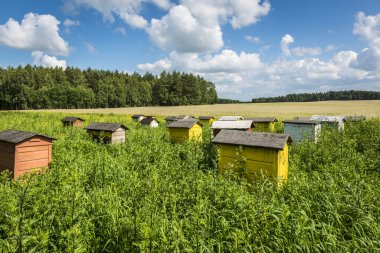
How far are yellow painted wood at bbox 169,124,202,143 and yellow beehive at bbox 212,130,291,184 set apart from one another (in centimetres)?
644

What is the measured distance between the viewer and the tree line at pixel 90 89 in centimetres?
8656

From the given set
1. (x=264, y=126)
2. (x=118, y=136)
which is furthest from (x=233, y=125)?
(x=264, y=126)

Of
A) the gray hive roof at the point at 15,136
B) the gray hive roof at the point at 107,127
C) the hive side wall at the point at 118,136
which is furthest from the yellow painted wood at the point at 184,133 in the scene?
the gray hive roof at the point at 15,136

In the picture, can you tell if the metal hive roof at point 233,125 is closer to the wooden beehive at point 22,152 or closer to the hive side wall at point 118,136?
the hive side wall at point 118,136

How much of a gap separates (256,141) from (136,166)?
4.90m

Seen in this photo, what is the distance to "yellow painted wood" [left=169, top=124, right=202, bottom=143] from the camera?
1627 centimetres

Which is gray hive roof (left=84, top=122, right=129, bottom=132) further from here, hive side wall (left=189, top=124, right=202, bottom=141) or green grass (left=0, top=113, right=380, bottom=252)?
green grass (left=0, top=113, right=380, bottom=252)

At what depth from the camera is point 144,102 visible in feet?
356

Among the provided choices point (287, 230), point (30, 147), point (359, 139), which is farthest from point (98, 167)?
point (359, 139)

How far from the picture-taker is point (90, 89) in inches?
3743

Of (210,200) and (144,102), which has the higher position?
(144,102)

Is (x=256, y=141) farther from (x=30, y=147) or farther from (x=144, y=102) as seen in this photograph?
(x=144, y=102)

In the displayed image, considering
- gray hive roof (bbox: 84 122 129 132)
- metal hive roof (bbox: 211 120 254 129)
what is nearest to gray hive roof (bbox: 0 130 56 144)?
gray hive roof (bbox: 84 122 129 132)

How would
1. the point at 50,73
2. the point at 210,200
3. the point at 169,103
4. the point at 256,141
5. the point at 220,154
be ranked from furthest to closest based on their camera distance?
the point at 169,103, the point at 50,73, the point at 220,154, the point at 256,141, the point at 210,200
